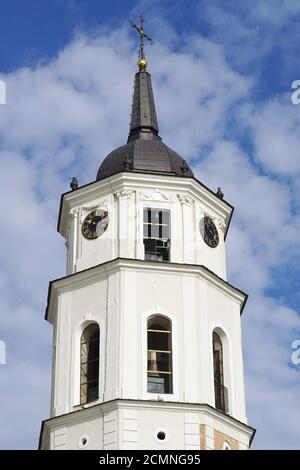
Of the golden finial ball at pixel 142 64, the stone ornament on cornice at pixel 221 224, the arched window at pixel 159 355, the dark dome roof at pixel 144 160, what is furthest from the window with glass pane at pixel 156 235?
the golden finial ball at pixel 142 64

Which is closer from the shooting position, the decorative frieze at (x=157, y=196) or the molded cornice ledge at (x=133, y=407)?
the molded cornice ledge at (x=133, y=407)

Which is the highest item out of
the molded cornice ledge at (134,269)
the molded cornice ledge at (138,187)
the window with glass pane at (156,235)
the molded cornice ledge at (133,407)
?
the molded cornice ledge at (138,187)

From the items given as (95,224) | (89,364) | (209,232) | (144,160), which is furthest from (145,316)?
(144,160)

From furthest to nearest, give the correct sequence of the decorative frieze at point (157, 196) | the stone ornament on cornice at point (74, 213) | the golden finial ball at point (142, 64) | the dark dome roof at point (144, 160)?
the golden finial ball at point (142, 64) → the stone ornament on cornice at point (74, 213) → the dark dome roof at point (144, 160) → the decorative frieze at point (157, 196)

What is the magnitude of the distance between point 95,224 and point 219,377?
7.14 meters

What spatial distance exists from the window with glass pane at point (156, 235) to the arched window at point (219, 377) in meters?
3.38

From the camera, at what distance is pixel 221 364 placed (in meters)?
52.2

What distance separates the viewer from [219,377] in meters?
51.7

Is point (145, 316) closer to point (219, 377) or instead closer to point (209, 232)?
point (219, 377)

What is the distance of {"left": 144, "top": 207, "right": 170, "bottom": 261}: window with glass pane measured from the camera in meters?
53.2

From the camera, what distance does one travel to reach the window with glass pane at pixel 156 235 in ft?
174

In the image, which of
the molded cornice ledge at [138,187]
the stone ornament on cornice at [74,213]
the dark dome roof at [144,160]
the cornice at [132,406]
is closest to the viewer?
the cornice at [132,406]

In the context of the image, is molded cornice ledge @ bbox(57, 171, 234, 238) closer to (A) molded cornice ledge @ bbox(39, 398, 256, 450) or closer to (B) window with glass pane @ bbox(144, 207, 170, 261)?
(B) window with glass pane @ bbox(144, 207, 170, 261)

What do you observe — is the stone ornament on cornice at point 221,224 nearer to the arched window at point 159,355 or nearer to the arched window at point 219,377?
the arched window at point 219,377
